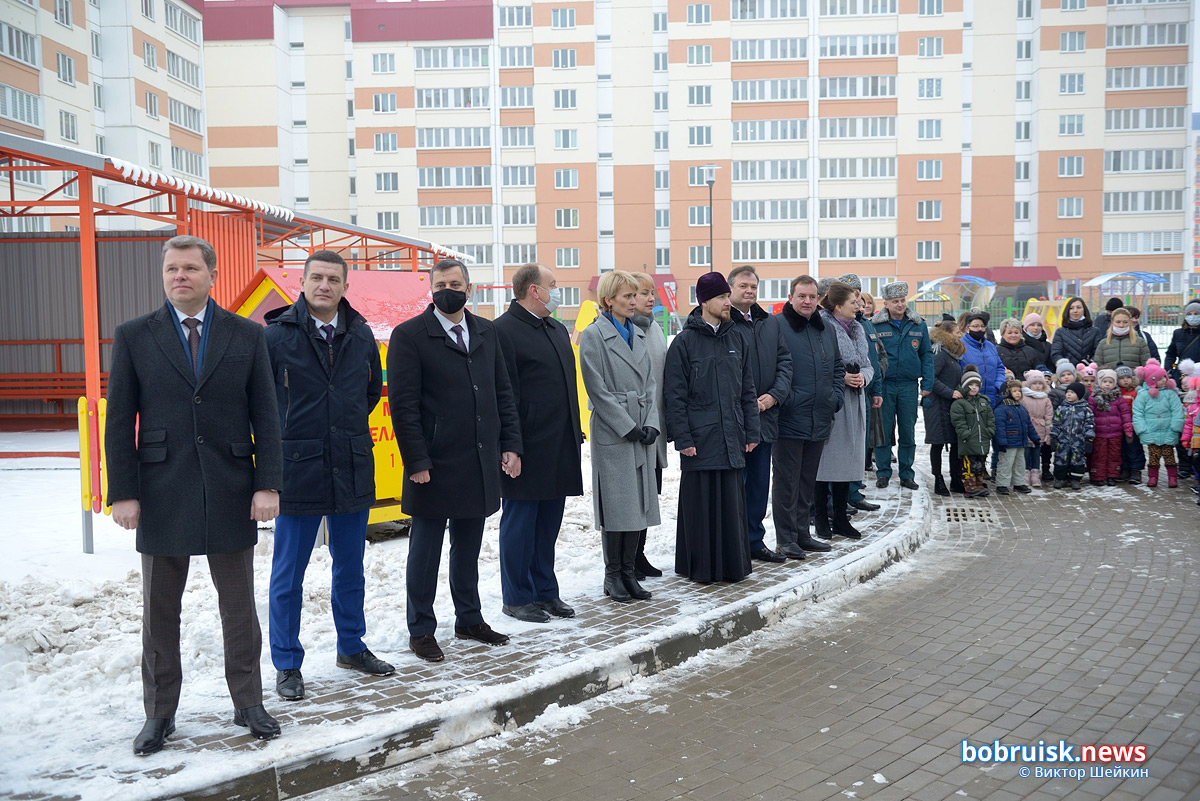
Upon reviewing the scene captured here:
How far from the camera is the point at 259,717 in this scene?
4.34 meters

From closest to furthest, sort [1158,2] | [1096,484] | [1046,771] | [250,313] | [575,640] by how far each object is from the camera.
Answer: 1. [1046,771]
2. [575,640]
3. [250,313]
4. [1096,484]
5. [1158,2]

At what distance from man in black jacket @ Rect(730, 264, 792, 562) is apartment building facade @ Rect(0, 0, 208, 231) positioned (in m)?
39.7

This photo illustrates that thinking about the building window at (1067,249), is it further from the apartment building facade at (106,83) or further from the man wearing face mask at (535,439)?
the man wearing face mask at (535,439)

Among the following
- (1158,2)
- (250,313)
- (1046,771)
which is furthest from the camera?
(1158,2)

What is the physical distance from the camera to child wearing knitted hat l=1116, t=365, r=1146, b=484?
475 inches

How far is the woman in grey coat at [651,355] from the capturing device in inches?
278

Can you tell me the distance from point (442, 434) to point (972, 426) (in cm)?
768

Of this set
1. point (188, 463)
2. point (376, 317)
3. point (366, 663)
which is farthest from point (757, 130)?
point (188, 463)

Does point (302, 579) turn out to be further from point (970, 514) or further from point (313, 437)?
point (970, 514)

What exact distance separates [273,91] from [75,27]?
20784 millimetres

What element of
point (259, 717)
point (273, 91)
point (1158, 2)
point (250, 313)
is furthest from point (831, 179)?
point (259, 717)

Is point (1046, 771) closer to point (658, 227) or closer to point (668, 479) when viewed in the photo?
point (668, 479)

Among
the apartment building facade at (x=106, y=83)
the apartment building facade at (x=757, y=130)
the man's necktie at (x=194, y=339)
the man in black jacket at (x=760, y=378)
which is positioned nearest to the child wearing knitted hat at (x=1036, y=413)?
the man in black jacket at (x=760, y=378)

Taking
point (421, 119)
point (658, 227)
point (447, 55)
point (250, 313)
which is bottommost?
point (250, 313)
